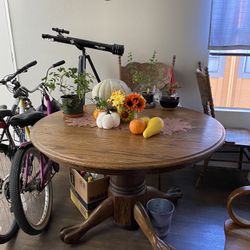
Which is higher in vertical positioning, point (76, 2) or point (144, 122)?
point (76, 2)

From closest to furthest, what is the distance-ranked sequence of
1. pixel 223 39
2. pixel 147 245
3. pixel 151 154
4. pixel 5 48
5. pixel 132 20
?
1. pixel 151 154
2. pixel 147 245
3. pixel 223 39
4. pixel 132 20
5. pixel 5 48

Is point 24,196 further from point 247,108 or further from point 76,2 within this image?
point 247,108

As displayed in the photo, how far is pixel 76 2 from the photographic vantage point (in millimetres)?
2475

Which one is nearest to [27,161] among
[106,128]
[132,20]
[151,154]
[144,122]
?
[106,128]

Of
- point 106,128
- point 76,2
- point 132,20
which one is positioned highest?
point 76,2

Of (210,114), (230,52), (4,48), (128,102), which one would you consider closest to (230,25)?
(230,52)

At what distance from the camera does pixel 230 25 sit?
7.27 feet

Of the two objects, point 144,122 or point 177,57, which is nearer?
point 144,122

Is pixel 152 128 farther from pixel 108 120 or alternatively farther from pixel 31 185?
pixel 31 185

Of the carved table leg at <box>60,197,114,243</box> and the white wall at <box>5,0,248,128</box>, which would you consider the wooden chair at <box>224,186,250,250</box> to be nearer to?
the carved table leg at <box>60,197,114,243</box>

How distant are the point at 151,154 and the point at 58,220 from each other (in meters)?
1.10

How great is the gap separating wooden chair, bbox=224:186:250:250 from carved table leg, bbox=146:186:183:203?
72 cm

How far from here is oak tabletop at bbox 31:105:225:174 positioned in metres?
1.08

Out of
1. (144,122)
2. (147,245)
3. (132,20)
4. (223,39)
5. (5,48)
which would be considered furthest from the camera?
(5,48)
